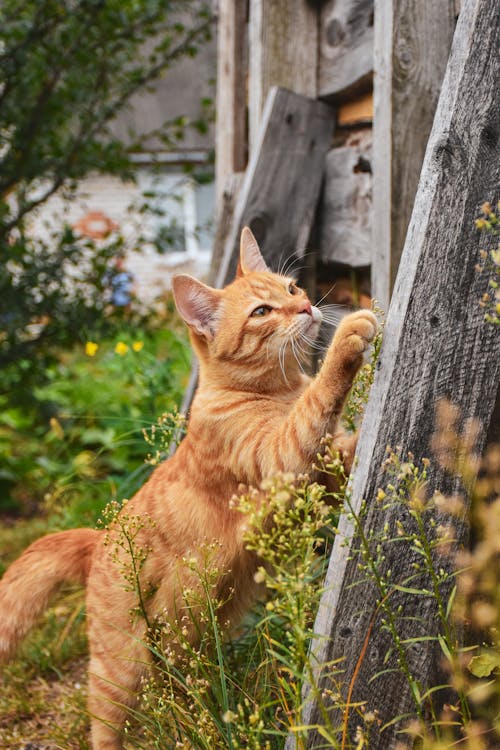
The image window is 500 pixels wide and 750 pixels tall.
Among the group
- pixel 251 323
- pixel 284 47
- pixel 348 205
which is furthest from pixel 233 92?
pixel 251 323

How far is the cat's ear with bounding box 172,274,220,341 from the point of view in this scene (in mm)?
2451

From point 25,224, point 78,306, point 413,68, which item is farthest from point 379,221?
point 25,224

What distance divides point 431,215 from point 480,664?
0.98 metres

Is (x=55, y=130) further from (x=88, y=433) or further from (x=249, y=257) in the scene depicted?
(x=249, y=257)

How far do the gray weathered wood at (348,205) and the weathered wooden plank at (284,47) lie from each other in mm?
380

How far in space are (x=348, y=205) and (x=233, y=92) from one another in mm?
1259

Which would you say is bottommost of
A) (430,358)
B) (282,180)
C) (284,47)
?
(430,358)

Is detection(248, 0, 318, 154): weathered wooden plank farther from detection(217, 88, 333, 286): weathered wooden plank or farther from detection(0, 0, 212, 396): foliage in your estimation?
detection(0, 0, 212, 396): foliage

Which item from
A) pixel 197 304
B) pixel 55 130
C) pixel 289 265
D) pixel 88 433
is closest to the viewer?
pixel 197 304

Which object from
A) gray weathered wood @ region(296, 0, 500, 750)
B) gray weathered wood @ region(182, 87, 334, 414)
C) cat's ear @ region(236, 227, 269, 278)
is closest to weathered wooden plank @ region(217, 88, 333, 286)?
gray weathered wood @ region(182, 87, 334, 414)

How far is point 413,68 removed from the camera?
2.42 metres

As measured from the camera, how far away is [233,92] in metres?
3.97

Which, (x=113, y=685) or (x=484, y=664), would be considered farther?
(x=113, y=685)

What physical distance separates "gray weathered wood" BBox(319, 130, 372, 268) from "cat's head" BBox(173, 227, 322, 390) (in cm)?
55
